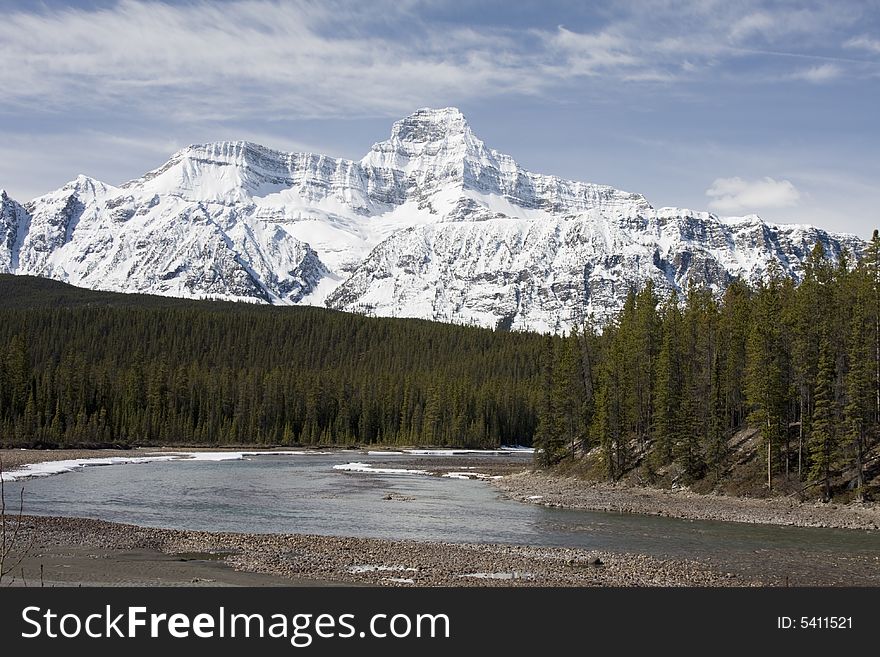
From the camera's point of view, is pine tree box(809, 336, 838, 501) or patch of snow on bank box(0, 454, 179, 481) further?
patch of snow on bank box(0, 454, 179, 481)

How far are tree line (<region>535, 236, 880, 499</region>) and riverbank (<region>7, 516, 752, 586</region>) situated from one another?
30.1 m

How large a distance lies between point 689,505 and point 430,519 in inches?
798

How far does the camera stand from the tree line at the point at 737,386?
63.6 meters

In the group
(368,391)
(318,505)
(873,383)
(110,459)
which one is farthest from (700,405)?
(368,391)

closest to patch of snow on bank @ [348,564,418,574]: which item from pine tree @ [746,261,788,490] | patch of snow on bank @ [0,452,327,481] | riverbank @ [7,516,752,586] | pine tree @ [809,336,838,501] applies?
riverbank @ [7,516,752,586]

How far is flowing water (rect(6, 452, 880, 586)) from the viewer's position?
41188mm

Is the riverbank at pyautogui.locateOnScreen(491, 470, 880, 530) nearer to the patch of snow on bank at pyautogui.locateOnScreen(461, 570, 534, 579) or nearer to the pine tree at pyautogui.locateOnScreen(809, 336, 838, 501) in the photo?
the pine tree at pyautogui.locateOnScreen(809, 336, 838, 501)

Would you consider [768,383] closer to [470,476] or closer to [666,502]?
[666,502]

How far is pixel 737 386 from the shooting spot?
80375mm

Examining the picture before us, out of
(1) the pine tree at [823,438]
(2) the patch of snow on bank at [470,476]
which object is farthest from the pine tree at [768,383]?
(2) the patch of snow on bank at [470,476]

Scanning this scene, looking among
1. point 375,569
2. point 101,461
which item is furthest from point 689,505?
point 101,461

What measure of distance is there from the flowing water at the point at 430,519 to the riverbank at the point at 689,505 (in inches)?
80.7

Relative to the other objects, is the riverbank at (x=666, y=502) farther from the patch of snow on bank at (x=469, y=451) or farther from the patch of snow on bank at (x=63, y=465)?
the patch of snow on bank at (x=469, y=451)
